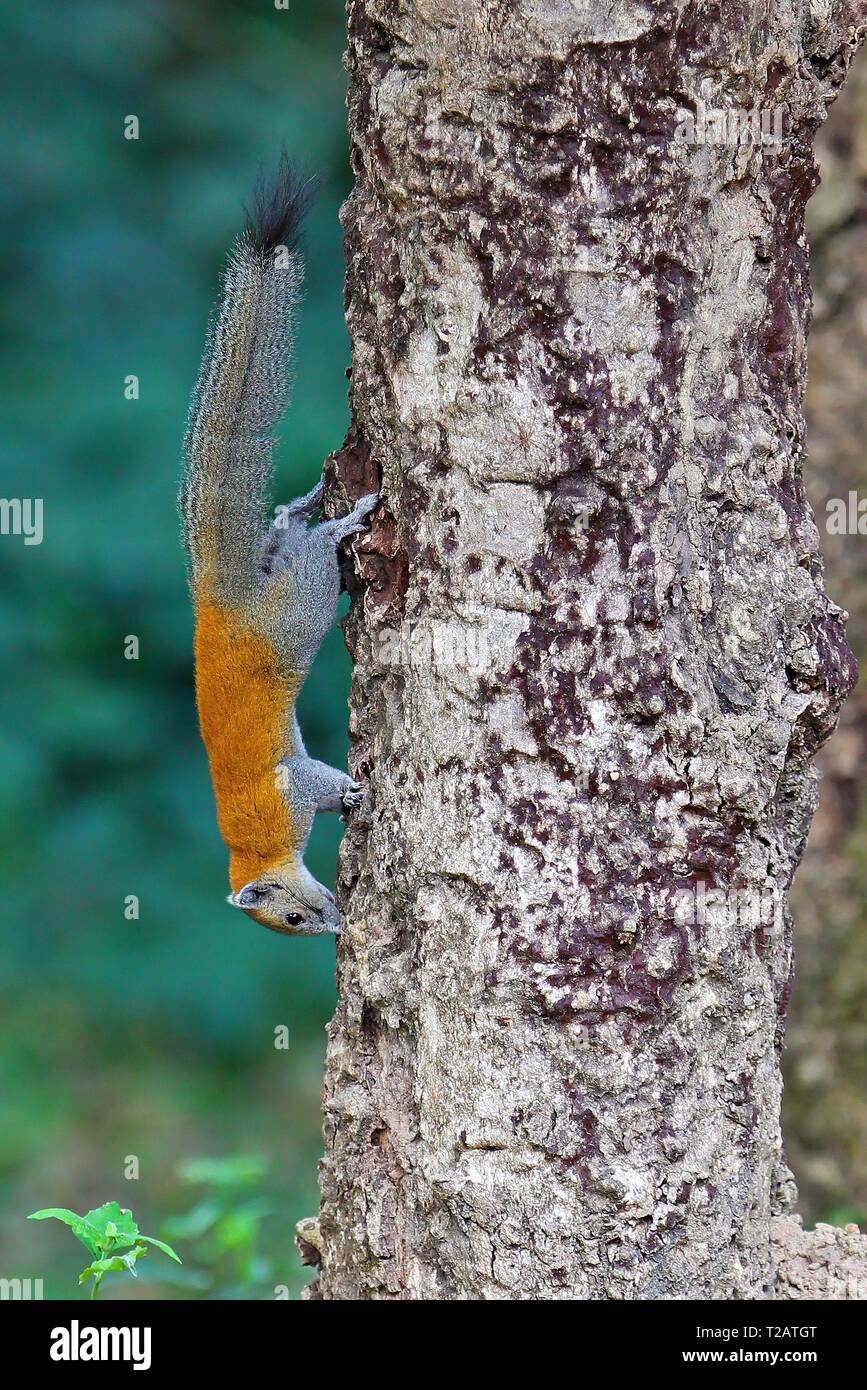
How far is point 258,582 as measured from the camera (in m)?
2.87

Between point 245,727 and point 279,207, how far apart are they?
3.32 ft

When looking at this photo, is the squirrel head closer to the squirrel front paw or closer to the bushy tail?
the bushy tail

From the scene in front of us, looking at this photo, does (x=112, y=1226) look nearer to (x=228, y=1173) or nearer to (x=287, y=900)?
(x=228, y=1173)

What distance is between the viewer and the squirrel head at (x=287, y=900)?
307 cm

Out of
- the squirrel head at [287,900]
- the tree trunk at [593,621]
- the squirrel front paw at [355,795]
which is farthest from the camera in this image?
the squirrel head at [287,900]

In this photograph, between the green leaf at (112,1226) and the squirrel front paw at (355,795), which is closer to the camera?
the green leaf at (112,1226)

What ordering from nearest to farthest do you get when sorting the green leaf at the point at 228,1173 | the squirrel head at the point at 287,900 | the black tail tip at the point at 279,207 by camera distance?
the black tail tip at the point at 279,207 < the green leaf at the point at 228,1173 < the squirrel head at the point at 287,900

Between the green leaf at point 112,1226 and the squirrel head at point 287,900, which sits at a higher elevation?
the squirrel head at point 287,900

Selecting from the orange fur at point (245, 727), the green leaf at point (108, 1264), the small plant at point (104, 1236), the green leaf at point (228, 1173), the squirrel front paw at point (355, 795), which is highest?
the orange fur at point (245, 727)

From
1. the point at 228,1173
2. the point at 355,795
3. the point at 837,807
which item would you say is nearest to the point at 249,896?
the point at 228,1173

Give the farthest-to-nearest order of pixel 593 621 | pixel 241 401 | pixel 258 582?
pixel 258 582 < pixel 241 401 < pixel 593 621

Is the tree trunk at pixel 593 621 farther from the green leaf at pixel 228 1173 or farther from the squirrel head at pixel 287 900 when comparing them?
the squirrel head at pixel 287 900

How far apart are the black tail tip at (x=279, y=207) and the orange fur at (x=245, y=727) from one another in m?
0.71

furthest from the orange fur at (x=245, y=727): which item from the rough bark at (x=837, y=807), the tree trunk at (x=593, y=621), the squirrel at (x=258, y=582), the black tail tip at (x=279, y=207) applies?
the rough bark at (x=837, y=807)
